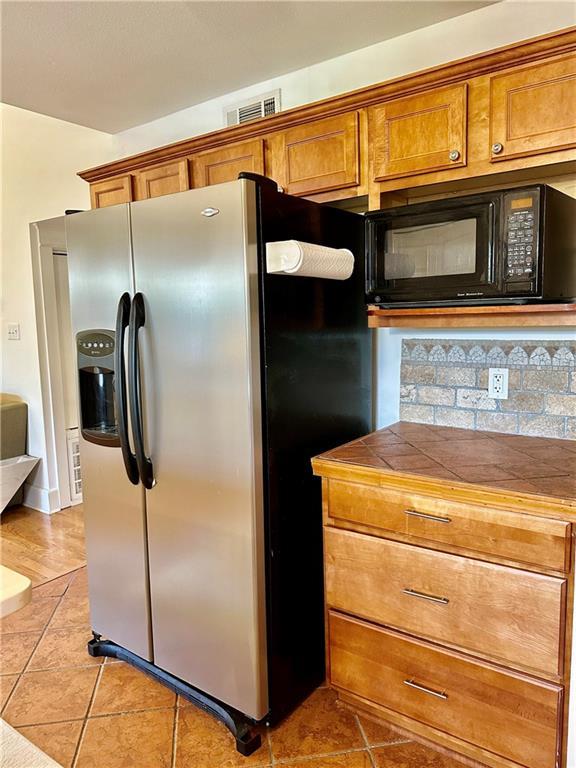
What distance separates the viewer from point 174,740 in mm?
1772

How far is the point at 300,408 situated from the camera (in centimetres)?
182

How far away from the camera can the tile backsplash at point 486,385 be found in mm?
1905

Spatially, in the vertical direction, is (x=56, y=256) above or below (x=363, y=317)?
above

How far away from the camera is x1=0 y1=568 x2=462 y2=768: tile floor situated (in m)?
1.69

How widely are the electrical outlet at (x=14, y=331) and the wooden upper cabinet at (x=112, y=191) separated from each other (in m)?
1.49

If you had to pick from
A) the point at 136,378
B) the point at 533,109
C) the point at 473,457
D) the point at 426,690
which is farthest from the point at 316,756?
the point at 533,109

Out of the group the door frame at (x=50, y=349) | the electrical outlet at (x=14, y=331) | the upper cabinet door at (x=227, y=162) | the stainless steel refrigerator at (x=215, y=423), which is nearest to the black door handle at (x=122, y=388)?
the stainless steel refrigerator at (x=215, y=423)

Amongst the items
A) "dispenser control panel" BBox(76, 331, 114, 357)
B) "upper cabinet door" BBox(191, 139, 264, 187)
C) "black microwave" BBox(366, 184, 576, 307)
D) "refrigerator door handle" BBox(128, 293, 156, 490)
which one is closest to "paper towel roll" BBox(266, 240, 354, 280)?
"black microwave" BBox(366, 184, 576, 307)

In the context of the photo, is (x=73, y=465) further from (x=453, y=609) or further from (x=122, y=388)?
(x=453, y=609)

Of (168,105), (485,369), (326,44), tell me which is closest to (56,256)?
(168,105)

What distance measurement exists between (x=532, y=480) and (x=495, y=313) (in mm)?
534

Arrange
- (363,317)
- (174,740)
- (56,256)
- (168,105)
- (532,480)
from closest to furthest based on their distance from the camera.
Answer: (532,480)
(174,740)
(363,317)
(168,105)
(56,256)

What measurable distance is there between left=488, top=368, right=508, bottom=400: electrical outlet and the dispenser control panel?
1390 millimetres

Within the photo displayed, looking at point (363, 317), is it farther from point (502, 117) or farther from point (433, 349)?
point (502, 117)
